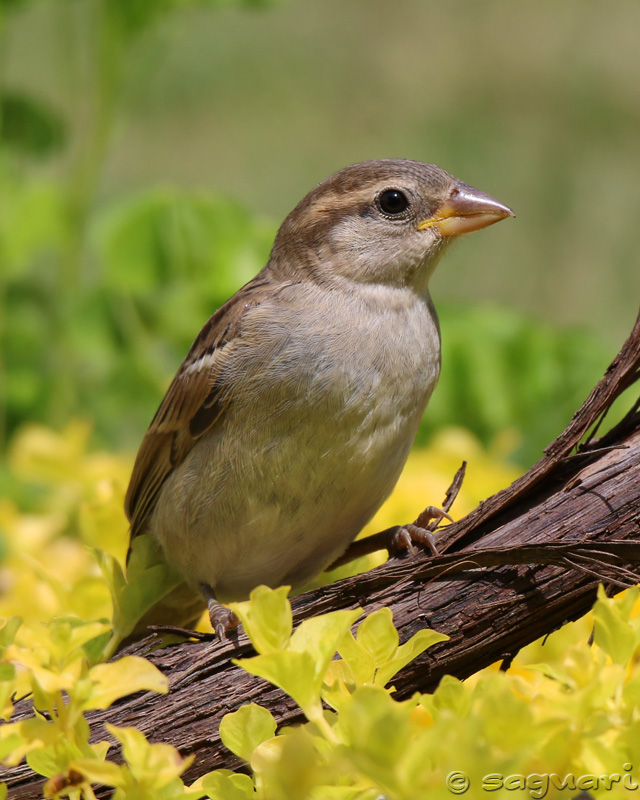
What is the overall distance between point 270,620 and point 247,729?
15 centimetres

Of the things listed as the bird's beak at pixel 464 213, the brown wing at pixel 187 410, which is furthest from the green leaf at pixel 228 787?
the bird's beak at pixel 464 213

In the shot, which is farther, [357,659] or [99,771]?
[357,659]

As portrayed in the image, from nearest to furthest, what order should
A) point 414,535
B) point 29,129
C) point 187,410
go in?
point 414,535 < point 187,410 < point 29,129

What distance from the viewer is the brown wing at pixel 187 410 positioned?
2.18 m

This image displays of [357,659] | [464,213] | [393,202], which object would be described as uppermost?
[393,202]

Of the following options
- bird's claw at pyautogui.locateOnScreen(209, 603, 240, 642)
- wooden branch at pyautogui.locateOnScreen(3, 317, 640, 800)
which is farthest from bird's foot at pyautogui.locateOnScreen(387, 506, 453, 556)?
bird's claw at pyautogui.locateOnScreen(209, 603, 240, 642)

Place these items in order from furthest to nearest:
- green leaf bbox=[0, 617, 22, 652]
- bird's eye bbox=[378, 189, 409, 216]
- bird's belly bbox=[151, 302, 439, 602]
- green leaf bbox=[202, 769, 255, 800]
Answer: bird's eye bbox=[378, 189, 409, 216], bird's belly bbox=[151, 302, 439, 602], green leaf bbox=[0, 617, 22, 652], green leaf bbox=[202, 769, 255, 800]

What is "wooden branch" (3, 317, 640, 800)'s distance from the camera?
4.66 ft

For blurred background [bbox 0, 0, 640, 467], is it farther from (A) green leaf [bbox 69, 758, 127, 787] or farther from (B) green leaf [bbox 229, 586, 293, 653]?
(A) green leaf [bbox 69, 758, 127, 787]

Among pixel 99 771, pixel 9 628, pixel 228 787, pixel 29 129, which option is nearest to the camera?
pixel 99 771

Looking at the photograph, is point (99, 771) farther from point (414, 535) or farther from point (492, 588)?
point (414, 535)

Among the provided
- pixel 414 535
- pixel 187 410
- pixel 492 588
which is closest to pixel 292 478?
pixel 414 535

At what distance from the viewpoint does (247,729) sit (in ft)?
3.92

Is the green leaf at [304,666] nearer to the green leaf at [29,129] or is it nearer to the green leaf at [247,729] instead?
the green leaf at [247,729]
